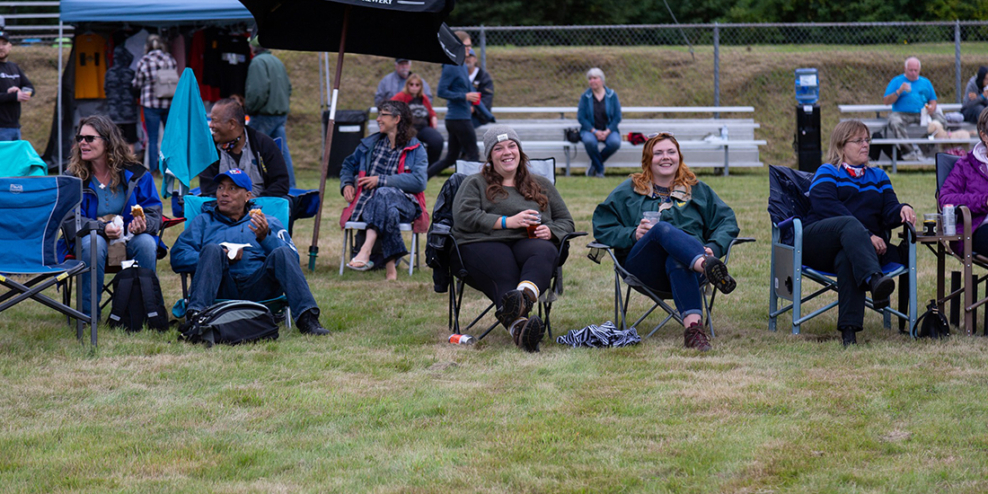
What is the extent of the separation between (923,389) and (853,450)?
1.01 m

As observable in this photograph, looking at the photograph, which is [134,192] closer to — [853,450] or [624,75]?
[853,450]

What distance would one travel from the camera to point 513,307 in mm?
5207

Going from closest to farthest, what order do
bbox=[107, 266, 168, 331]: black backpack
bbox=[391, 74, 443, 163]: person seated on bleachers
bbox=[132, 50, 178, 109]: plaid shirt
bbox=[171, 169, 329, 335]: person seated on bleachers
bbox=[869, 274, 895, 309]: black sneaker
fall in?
bbox=[869, 274, 895, 309]: black sneaker → bbox=[171, 169, 329, 335]: person seated on bleachers → bbox=[107, 266, 168, 331]: black backpack → bbox=[391, 74, 443, 163]: person seated on bleachers → bbox=[132, 50, 178, 109]: plaid shirt

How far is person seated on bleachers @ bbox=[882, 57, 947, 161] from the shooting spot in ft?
47.8

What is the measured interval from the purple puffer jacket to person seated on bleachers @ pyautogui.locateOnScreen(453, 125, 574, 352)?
83.7 inches

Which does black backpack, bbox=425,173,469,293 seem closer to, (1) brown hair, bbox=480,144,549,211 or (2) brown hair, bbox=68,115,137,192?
(1) brown hair, bbox=480,144,549,211

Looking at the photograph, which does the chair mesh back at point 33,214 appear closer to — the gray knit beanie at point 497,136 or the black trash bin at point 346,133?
the gray knit beanie at point 497,136

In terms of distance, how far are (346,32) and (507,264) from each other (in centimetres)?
285

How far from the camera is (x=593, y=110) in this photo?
14.2 meters

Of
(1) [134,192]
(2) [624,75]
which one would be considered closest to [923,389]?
(1) [134,192]

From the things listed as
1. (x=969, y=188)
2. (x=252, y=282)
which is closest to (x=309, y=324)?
(x=252, y=282)

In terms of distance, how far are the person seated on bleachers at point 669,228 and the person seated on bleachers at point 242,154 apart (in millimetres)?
2339

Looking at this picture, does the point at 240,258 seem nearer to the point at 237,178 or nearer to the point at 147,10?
the point at 237,178

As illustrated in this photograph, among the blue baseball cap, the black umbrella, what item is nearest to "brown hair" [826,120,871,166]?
the black umbrella
